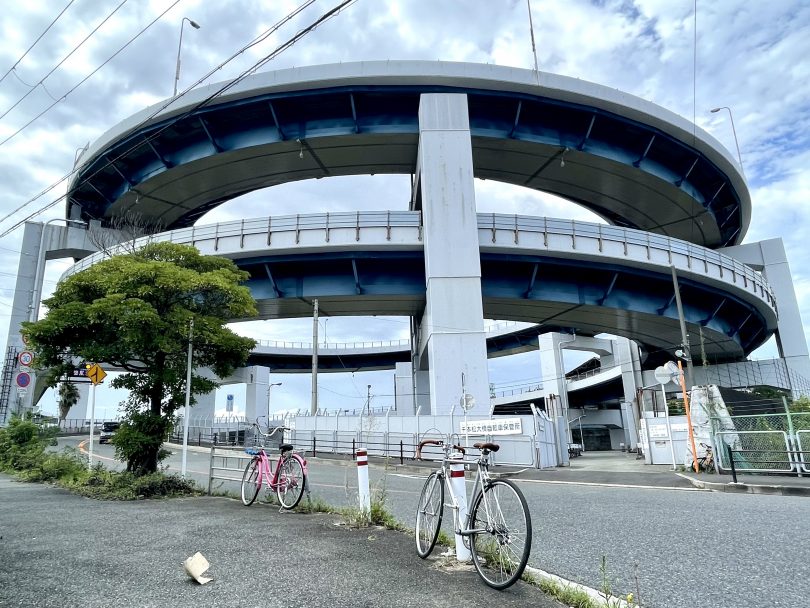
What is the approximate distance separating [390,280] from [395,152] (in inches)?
297

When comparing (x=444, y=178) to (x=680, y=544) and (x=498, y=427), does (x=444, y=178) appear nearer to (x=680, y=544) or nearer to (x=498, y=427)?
(x=498, y=427)

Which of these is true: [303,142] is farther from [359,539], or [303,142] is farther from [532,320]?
[359,539]

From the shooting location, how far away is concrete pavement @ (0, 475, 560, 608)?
12.5 ft

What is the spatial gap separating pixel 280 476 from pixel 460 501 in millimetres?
4489

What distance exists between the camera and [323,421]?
27.1 m

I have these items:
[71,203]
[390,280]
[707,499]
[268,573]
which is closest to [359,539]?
[268,573]

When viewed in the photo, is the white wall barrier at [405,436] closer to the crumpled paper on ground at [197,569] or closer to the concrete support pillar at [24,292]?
the crumpled paper on ground at [197,569]

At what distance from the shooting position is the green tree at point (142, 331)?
10.6 metres

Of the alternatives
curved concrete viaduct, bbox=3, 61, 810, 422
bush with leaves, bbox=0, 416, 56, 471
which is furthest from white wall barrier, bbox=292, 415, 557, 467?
bush with leaves, bbox=0, 416, 56, 471

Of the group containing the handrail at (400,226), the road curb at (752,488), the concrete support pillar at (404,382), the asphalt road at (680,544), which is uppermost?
the handrail at (400,226)

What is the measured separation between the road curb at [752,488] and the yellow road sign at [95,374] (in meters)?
15.7

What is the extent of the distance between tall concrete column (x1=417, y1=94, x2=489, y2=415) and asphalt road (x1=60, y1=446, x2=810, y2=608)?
10269 mm

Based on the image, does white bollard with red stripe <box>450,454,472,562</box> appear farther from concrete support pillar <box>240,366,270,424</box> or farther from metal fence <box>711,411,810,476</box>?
concrete support pillar <box>240,366,270,424</box>

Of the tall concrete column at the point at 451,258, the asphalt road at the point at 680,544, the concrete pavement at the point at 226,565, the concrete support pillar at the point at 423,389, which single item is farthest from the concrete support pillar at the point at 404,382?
the concrete pavement at the point at 226,565
